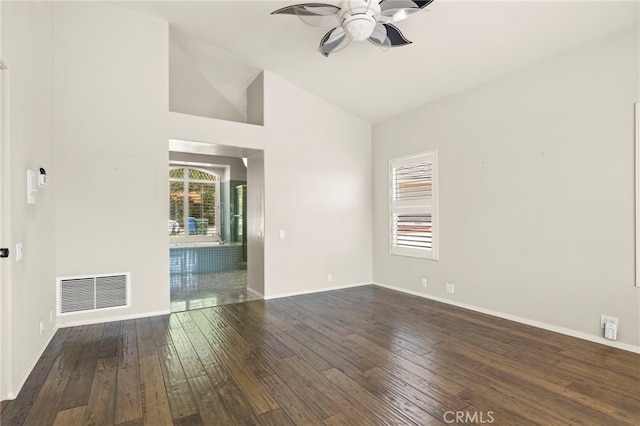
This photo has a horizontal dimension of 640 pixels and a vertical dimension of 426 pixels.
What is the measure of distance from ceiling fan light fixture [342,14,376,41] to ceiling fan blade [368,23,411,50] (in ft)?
0.59

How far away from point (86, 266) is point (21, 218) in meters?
1.46

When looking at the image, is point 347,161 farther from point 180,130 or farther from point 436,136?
point 180,130

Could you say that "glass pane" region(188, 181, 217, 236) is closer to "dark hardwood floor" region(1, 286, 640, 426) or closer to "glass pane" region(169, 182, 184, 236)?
"glass pane" region(169, 182, 184, 236)

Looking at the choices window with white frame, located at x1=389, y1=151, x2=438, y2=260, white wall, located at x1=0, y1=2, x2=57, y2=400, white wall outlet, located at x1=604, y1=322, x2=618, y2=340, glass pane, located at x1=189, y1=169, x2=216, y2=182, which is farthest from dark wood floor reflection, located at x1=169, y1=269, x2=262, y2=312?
white wall outlet, located at x1=604, y1=322, x2=618, y2=340

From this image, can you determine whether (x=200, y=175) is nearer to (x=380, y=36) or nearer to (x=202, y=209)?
(x=202, y=209)

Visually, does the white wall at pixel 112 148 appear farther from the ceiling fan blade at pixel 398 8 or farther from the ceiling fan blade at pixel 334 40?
the ceiling fan blade at pixel 398 8

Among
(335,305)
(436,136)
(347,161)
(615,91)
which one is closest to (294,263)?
(335,305)

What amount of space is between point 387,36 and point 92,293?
4252mm

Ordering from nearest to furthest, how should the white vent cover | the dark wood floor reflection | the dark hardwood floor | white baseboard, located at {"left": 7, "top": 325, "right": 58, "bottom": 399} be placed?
1. the dark hardwood floor
2. white baseboard, located at {"left": 7, "top": 325, "right": 58, "bottom": 399}
3. the white vent cover
4. the dark wood floor reflection

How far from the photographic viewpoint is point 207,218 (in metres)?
8.55

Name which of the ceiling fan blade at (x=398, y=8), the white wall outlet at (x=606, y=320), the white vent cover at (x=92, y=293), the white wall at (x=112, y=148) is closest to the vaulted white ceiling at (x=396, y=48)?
the white wall at (x=112, y=148)

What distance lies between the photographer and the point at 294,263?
17.1ft

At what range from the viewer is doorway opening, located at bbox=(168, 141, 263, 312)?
7.21 metres

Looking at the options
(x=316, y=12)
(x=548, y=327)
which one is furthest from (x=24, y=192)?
(x=548, y=327)
